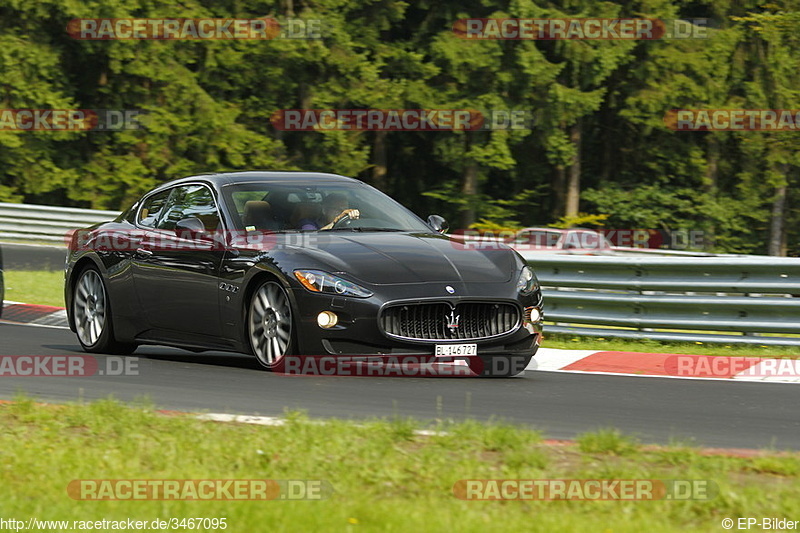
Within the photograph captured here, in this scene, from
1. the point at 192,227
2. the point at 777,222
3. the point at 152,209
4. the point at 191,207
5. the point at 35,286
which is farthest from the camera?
the point at 777,222

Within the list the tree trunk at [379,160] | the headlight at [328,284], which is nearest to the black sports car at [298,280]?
the headlight at [328,284]

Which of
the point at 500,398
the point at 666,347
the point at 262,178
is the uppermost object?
the point at 262,178

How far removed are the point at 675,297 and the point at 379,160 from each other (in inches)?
1273

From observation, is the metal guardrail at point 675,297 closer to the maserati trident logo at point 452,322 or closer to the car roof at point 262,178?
the car roof at point 262,178

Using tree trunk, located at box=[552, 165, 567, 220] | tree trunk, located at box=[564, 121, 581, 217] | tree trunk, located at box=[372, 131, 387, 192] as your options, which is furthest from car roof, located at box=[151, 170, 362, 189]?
tree trunk, located at box=[552, 165, 567, 220]

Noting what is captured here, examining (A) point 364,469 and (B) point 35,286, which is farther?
(B) point 35,286

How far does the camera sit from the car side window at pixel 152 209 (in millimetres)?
10969

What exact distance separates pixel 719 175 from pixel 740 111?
503 cm

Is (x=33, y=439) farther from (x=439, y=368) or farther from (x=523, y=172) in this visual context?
(x=523, y=172)

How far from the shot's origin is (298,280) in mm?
8984

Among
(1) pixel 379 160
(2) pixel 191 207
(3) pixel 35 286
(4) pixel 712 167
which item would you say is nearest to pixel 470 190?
(1) pixel 379 160

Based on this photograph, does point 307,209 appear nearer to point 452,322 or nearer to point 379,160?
point 452,322

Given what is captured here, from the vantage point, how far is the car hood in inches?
356

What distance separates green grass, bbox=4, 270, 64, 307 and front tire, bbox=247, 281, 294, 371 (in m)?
7.21
